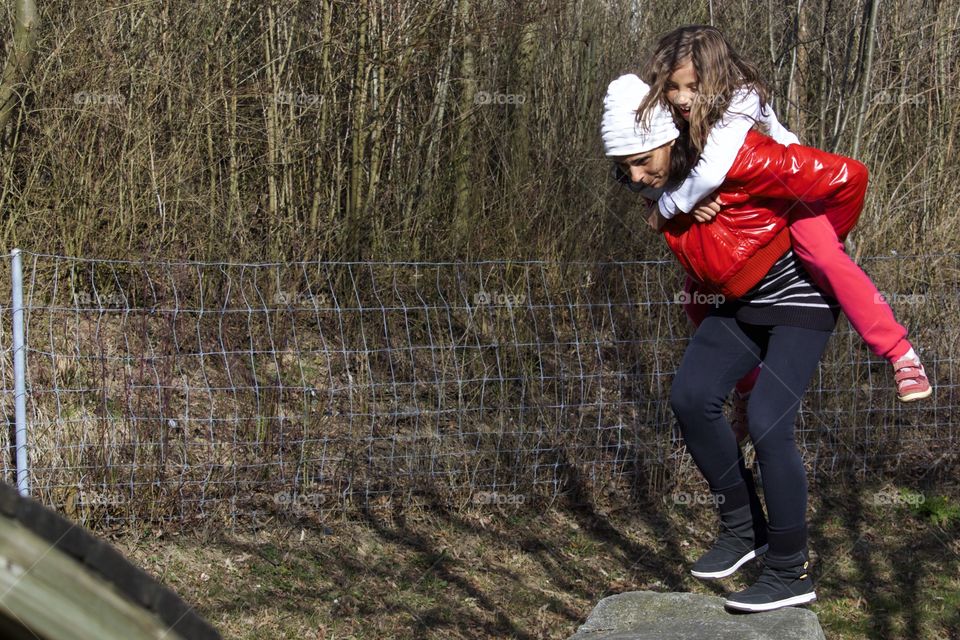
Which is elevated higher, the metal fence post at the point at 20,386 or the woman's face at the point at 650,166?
the woman's face at the point at 650,166

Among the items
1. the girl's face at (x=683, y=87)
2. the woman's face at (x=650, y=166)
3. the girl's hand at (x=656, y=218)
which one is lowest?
the girl's hand at (x=656, y=218)

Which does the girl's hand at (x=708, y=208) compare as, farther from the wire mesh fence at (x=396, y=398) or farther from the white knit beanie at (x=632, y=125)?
the wire mesh fence at (x=396, y=398)

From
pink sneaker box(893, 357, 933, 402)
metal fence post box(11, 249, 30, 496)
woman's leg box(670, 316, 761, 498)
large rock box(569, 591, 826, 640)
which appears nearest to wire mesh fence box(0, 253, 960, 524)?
metal fence post box(11, 249, 30, 496)

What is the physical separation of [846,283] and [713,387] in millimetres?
526

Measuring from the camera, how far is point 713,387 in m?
3.21

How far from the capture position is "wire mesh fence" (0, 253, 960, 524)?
18.1 feet

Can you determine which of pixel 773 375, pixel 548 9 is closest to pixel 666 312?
pixel 548 9

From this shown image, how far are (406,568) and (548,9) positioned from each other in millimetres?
4969

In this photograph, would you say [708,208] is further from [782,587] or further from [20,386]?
[20,386]

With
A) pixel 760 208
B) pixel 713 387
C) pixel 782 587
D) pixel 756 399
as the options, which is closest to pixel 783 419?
pixel 756 399

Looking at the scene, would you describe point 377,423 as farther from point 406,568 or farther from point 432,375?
point 406,568

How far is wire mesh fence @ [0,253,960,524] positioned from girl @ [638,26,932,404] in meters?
2.74

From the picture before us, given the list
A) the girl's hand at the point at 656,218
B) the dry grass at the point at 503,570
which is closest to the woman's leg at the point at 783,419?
the girl's hand at the point at 656,218

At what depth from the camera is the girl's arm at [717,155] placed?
294 centimetres
